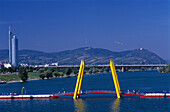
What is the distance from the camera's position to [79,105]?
56.5 meters

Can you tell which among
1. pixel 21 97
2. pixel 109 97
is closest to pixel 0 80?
pixel 21 97

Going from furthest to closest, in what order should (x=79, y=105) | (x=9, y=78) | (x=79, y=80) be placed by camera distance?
(x=9, y=78)
(x=79, y=80)
(x=79, y=105)

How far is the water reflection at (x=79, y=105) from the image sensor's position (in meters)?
53.0

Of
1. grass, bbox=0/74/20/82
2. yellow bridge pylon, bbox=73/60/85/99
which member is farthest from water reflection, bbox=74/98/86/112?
grass, bbox=0/74/20/82

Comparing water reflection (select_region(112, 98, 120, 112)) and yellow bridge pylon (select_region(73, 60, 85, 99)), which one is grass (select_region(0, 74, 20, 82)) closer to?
yellow bridge pylon (select_region(73, 60, 85, 99))

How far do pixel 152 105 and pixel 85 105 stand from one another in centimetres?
1013

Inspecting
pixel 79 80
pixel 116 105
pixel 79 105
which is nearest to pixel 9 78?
pixel 79 80

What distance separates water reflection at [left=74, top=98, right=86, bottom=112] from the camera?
53.0 meters

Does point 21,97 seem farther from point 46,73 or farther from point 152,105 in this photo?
point 46,73

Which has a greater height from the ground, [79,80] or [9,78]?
[9,78]

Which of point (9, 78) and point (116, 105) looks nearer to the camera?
point (116, 105)

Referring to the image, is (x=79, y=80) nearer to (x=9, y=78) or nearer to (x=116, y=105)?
(x=116, y=105)

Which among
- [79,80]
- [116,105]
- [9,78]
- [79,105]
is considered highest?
[9,78]

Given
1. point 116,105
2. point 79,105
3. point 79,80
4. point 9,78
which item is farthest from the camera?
point 9,78
